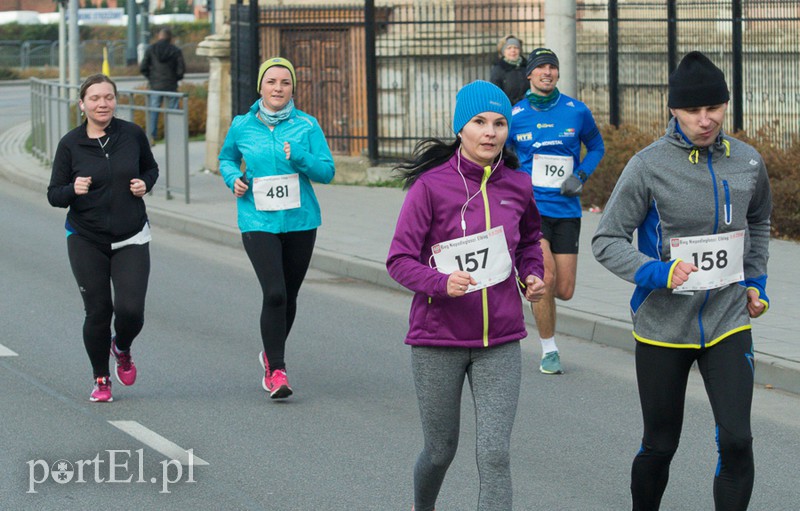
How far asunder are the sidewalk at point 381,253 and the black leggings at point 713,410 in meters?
3.31

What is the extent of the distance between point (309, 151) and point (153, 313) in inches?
129

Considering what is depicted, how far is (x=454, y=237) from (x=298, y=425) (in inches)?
107

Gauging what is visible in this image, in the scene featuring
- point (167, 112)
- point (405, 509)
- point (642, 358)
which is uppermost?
point (167, 112)

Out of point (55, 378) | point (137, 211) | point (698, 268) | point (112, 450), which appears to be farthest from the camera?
point (55, 378)

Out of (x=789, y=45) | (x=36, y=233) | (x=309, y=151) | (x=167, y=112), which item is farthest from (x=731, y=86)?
(x=309, y=151)

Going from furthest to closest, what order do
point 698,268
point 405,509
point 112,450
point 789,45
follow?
1. point 789,45
2. point 112,450
3. point 405,509
4. point 698,268

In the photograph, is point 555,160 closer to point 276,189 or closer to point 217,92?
point 276,189

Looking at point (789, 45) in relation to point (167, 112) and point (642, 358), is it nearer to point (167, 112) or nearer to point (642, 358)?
point (167, 112)

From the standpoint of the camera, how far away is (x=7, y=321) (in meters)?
10.4

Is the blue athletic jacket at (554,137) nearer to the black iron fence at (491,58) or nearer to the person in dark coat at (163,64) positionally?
the black iron fence at (491,58)

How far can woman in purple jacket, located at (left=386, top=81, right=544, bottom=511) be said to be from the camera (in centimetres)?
491

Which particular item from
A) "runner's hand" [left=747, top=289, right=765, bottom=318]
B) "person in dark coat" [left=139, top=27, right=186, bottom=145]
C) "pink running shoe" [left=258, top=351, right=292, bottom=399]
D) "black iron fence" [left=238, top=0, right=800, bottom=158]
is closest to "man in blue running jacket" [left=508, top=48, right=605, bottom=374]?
"pink running shoe" [left=258, top=351, right=292, bottom=399]

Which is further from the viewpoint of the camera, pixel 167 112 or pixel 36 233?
pixel 167 112

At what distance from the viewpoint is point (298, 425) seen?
7.40m
